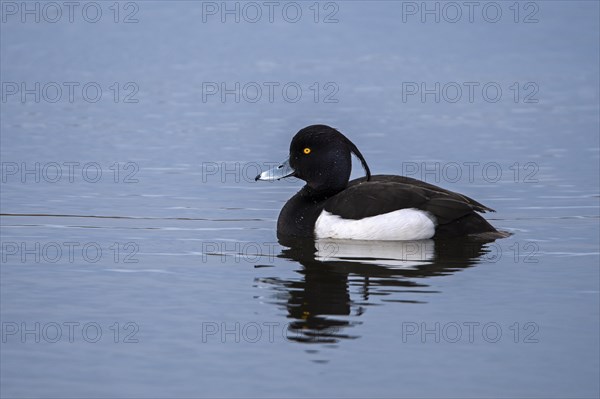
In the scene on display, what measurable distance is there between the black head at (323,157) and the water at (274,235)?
0.68 meters

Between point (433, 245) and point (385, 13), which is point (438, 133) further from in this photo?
point (385, 13)

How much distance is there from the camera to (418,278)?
358 inches

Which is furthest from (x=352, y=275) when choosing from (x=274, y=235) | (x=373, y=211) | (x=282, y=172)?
(x=282, y=172)

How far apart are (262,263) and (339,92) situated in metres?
11.2

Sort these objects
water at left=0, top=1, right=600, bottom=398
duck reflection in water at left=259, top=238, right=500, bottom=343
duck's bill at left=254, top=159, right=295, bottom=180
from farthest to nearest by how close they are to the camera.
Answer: duck's bill at left=254, top=159, right=295, bottom=180 < duck reflection in water at left=259, top=238, right=500, bottom=343 < water at left=0, top=1, right=600, bottom=398

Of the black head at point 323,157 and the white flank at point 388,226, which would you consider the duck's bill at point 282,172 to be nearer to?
the black head at point 323,157

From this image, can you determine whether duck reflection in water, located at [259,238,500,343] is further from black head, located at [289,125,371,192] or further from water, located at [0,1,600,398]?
black head, located at [289,125,371,192]

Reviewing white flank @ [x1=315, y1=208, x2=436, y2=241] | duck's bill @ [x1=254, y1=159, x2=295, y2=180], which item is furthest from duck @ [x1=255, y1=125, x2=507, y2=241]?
duck's bill @ [x1=254, y1=159, x2=295, y2=180]

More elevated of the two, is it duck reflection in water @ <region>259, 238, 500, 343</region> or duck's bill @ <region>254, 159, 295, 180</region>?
duck's bill @ <region>254, 159, 295, 180</region>

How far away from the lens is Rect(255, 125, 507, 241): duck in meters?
10.8

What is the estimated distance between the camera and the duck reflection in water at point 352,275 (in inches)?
306

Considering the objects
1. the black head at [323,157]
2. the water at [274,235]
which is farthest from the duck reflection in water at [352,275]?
the black head at [323,157]

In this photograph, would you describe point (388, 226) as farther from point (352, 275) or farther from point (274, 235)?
point (352, 275)

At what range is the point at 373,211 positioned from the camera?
1073cm
